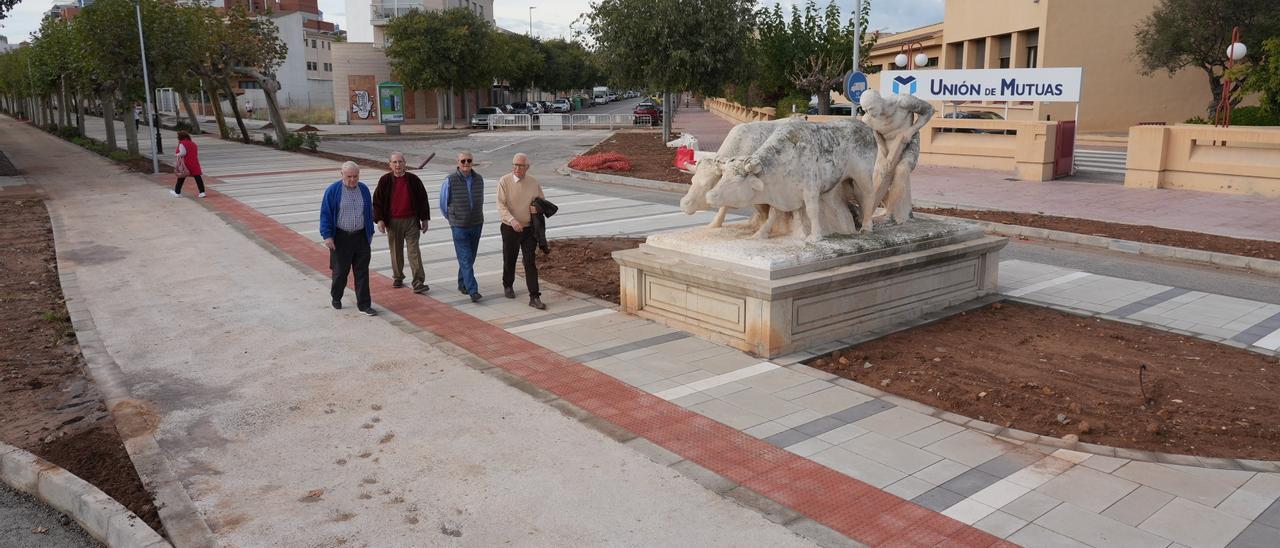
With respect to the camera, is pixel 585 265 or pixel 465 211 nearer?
pixel 465 211

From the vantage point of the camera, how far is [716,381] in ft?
22.9

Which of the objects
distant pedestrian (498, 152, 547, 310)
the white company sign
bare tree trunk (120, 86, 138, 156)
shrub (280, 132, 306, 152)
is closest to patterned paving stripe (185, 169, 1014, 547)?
distant pedestrian (498, 152, 547, 310)

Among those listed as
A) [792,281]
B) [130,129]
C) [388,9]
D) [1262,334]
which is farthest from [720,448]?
[388,9]

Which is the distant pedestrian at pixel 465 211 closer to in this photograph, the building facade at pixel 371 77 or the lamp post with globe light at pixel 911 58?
the lamp post with globe light at pixel 911 58

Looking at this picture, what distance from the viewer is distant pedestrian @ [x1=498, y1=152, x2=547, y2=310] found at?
30.1 feet

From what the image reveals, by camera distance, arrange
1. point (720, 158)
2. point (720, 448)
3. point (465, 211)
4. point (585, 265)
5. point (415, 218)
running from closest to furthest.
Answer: point (720, 448) → point (720, 158) → point (465, 211) → point (415, 218) → point (585, 265)

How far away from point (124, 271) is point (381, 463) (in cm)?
771

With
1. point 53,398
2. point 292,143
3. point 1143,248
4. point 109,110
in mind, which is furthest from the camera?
point 292,143

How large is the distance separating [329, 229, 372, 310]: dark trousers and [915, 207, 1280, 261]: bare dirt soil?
33.6ft

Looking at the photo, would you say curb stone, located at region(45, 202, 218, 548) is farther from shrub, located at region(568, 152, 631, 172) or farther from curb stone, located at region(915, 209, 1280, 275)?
shrub, located at region(568, 152, 631, 172)

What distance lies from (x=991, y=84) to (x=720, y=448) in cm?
2115

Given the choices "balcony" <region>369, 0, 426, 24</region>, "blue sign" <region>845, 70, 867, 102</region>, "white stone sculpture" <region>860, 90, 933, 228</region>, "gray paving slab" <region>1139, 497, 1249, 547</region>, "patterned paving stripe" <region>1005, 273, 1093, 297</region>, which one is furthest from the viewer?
"balcony" <region>369, 0, 426, 24</region>

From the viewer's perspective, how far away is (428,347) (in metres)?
7.98

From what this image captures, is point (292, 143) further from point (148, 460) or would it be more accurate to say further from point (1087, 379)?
point (1087, 379)
